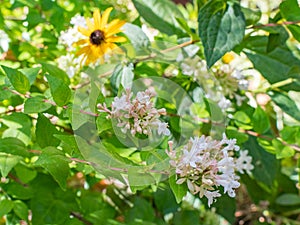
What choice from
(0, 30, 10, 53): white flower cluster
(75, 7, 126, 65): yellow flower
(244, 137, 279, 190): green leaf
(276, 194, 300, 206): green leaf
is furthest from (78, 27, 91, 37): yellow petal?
(276, 194, 300, 206): green leaf

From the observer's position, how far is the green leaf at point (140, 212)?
734 mm

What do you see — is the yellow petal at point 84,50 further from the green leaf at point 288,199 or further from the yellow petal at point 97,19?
the green leaf at point 288,199

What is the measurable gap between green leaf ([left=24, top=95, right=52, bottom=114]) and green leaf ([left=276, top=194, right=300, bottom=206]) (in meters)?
0.65

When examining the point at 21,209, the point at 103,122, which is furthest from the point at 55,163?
the point at 21,209

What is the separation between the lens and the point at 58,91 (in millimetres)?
516

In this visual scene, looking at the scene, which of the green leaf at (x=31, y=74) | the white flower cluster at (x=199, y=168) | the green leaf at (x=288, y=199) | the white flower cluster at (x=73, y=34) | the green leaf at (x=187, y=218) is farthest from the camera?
the green leaf at (x=288, y=199)

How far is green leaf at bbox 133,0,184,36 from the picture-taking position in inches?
30.1

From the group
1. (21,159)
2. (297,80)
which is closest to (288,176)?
(297,80)

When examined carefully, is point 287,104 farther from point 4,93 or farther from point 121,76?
point 4,93

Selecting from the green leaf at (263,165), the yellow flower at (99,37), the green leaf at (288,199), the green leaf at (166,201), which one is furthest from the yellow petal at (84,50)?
the green leaf at (288,199)

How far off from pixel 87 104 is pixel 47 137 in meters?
0.07

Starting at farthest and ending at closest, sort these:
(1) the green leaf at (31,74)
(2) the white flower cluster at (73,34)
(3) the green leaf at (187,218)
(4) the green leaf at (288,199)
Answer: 1. (4) the green leaf at (288,199)
2. (3) the green leaf at (187,218)
3. (2) the white flower cluster at (73,34)
4. (1) the green leaf at (31,74)

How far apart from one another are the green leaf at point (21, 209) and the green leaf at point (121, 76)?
0.19 metres

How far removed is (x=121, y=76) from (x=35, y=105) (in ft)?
0.52
